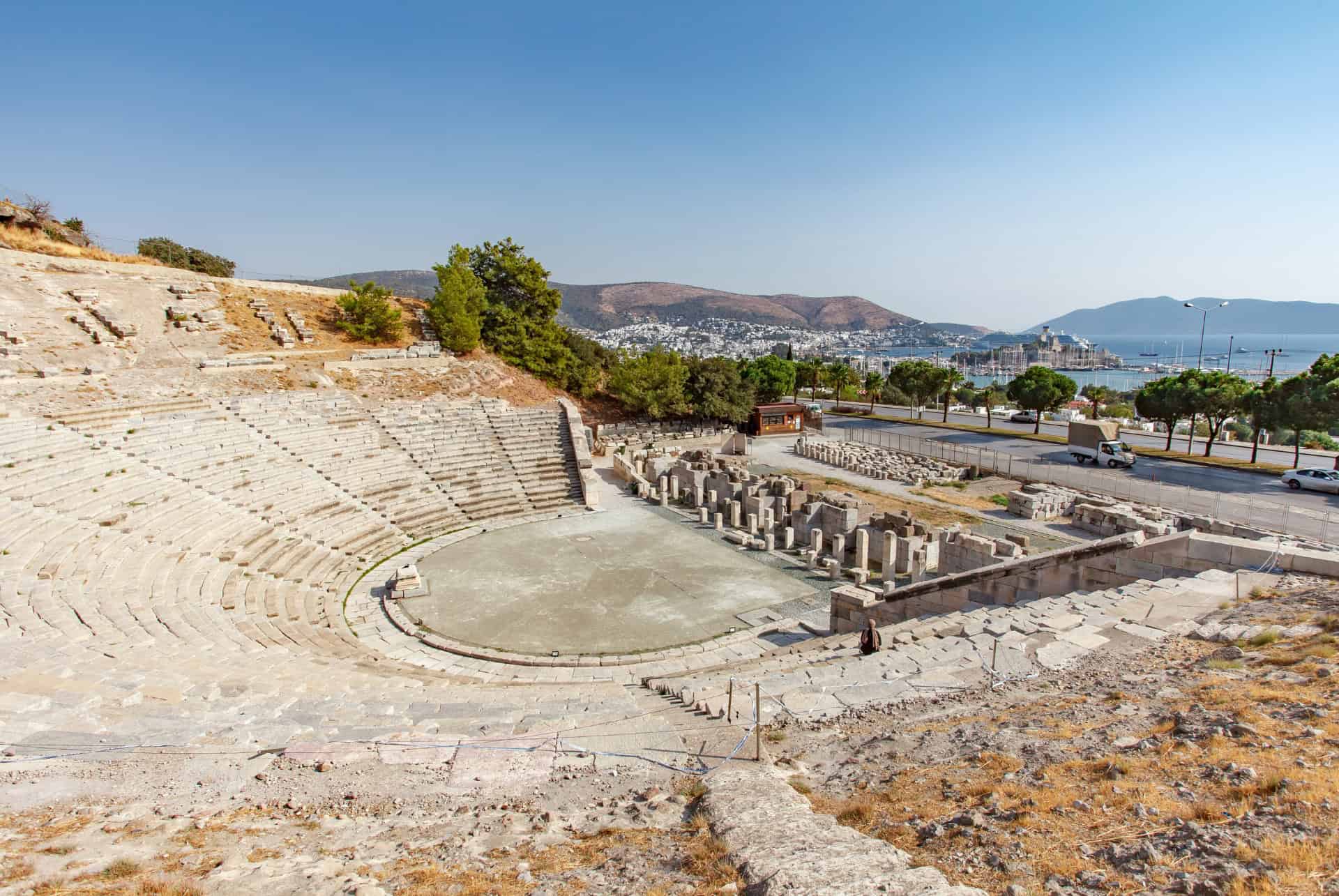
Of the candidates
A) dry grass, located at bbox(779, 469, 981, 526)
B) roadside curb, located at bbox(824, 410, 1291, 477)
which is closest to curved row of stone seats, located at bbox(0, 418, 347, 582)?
dry grass, located at bbox(779, 469, 981, 526)

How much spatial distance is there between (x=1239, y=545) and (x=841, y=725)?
34.0 ft

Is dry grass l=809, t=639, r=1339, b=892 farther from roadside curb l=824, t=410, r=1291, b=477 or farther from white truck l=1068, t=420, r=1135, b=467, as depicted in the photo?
roadside curb l=824, t=410, r=1291, b=477

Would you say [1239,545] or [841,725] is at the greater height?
[1239,545]

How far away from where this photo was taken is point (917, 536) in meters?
19.0

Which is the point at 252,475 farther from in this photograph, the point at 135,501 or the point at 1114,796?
the point at 1114,796

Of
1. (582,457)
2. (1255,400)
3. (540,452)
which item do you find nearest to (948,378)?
(1255,400)

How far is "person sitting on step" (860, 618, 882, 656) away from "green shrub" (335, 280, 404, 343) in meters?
34.0

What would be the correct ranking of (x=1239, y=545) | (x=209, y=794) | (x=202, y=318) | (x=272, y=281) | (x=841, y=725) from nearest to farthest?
(x=209, y=794), (x=841, y=725), (x=1239, y=545), (x=202, y=318), (x=272, y=281)

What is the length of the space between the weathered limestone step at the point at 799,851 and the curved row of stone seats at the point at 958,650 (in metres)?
2.57

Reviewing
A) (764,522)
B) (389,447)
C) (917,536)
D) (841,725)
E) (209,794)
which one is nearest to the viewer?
(209,794)

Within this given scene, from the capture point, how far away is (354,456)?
2422 cm

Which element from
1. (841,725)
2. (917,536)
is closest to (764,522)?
(917,536)

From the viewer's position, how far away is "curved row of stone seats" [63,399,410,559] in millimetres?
19156

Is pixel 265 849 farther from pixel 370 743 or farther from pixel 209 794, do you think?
pixel 370 743
